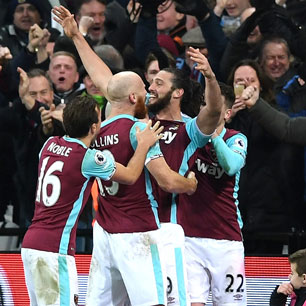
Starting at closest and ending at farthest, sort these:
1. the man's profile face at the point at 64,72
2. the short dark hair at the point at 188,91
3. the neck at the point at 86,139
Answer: the neck at the point at 86,139
the short dark hair at the point at 188,91
the man's profile face at the point at 64,72

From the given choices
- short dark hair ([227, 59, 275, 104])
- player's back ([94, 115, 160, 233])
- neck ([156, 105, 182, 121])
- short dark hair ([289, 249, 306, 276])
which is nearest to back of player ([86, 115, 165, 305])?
player's back ([94, 115, 160, 233])

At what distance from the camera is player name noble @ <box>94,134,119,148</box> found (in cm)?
808

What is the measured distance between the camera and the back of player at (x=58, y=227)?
788cm

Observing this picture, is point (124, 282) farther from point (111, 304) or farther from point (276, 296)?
point (276, 296)

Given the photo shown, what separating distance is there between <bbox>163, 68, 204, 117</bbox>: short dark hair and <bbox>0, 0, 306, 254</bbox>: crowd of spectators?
4cm

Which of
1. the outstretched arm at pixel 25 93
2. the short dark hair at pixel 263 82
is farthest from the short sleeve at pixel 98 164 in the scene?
the outstretched arm at pixel 25 93

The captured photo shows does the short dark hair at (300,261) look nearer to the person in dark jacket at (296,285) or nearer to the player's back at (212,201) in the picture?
the person in dark jacket at (296,285)

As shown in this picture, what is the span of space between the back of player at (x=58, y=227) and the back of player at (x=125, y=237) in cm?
27

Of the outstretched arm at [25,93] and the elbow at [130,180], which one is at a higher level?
the outstretched arm at [25,93]

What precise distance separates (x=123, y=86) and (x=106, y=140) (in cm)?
46

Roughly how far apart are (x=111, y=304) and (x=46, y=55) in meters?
4.89

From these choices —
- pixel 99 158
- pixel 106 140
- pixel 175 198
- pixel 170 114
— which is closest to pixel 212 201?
pixel 175 198

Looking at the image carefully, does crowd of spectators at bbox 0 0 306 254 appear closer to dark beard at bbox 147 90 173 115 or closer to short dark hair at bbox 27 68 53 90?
short dark hair at bbox 27 68 53 90

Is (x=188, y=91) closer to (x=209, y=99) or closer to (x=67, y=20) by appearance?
(x=209, y=99)
